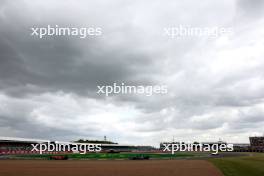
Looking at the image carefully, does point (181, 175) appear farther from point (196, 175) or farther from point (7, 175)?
point (7, 175)

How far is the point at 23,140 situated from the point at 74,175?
11846cm

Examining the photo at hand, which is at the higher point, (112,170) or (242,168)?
(112,170)

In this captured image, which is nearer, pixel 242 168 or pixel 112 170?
pixel 112 170

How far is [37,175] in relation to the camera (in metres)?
34.6

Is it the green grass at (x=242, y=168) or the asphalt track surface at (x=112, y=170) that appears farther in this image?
the green grass at (x=242, y=168)

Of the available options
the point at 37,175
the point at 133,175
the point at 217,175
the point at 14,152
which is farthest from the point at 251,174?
the point at 14,152

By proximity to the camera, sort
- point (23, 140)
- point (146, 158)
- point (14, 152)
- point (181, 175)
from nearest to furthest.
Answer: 1. point (181, 175)
2. point (146, 158)
3. point (14, 152)
4. point (23, 140)

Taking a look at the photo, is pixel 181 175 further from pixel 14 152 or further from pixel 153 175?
pixel 14 152

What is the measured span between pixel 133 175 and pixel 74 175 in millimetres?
6689

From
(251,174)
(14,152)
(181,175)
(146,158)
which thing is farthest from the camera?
(14,152)

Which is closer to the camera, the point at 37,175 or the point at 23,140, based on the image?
the point at 37,175

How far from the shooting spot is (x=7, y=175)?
3412 centimetres

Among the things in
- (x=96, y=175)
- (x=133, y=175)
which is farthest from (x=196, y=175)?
(x=96, y=175)

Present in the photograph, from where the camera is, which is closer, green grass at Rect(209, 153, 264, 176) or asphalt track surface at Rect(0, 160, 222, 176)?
asphalt track surface at Rect(0, 160, 222, 176)
